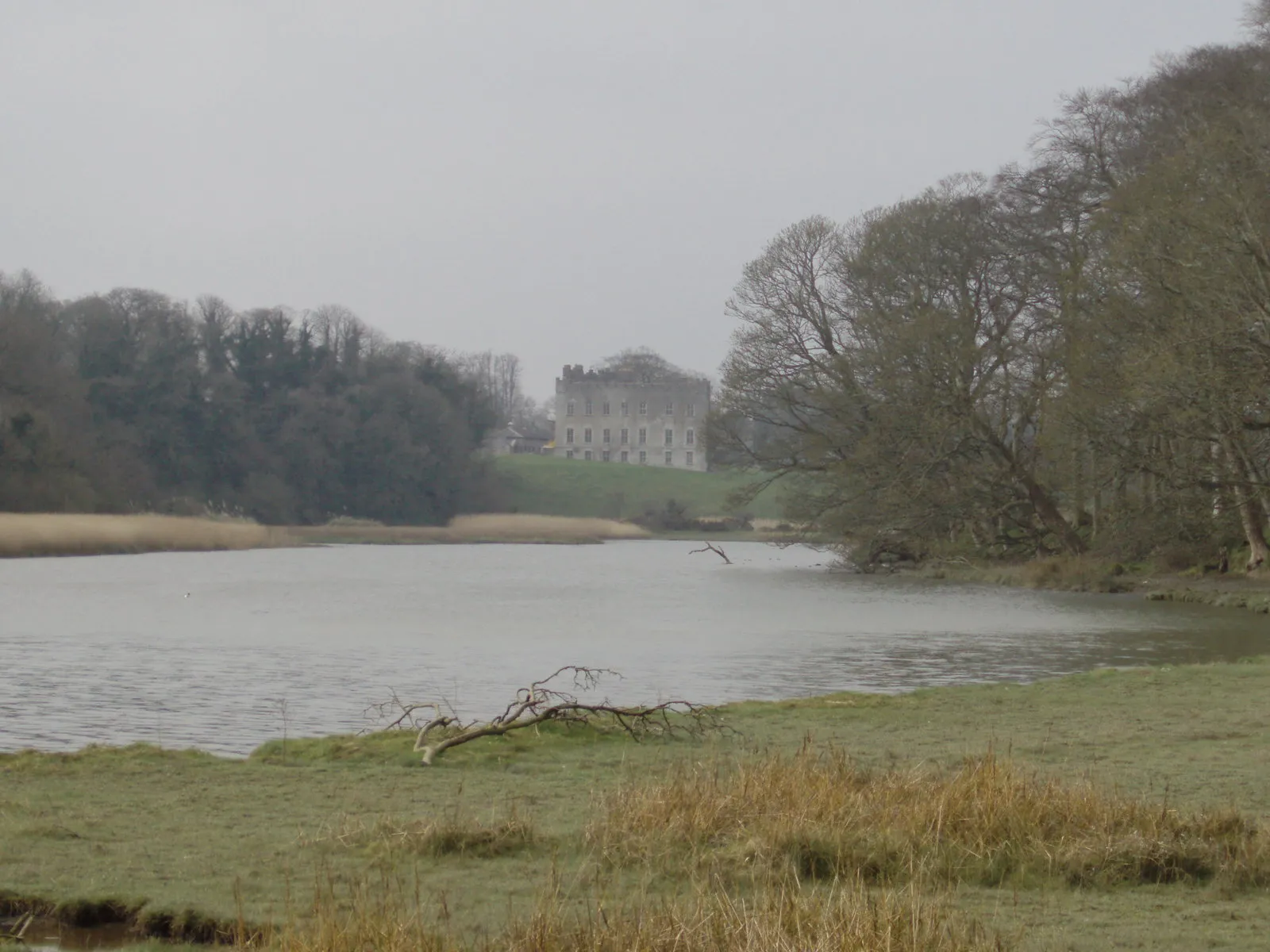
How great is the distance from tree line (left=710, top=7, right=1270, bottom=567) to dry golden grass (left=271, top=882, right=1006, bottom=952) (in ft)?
85.0

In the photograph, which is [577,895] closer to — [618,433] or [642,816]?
[642,816]

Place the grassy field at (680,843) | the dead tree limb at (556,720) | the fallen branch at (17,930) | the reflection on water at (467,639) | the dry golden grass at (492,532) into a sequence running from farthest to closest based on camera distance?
1. the dry golden grass at (492,532)
2. the reflection on water at (467,639)
3. the dead tree limb at (556,720)
4. the fallen branch at (17,930)
5. the grassy field at (680,843)

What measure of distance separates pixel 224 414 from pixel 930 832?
257ft

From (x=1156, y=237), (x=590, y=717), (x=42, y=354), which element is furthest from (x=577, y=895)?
(x=42, y=354)

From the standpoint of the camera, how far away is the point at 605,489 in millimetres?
107938

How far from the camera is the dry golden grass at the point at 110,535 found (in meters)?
50.8

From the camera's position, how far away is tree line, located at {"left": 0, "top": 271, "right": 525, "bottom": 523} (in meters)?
64.2

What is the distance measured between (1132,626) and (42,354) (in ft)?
→ 168

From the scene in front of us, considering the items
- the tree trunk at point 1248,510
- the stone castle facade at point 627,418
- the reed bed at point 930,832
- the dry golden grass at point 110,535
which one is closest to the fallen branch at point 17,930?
the reed bed at point 930,832

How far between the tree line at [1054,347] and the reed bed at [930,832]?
23.3 metres

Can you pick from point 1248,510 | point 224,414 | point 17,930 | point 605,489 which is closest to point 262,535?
point 224,414

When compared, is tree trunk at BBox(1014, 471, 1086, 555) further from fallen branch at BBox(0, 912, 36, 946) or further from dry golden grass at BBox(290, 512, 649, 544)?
fallen branch at BBox(0, 912, 36, 946)

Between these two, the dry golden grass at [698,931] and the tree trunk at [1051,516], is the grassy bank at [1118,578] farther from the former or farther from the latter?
the dry golden grass at [698,931]

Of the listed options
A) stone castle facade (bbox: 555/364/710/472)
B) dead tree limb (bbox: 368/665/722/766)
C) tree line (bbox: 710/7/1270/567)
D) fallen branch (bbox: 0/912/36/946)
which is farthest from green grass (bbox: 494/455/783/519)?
fallen branch (bbox: 0/912/36/946)
